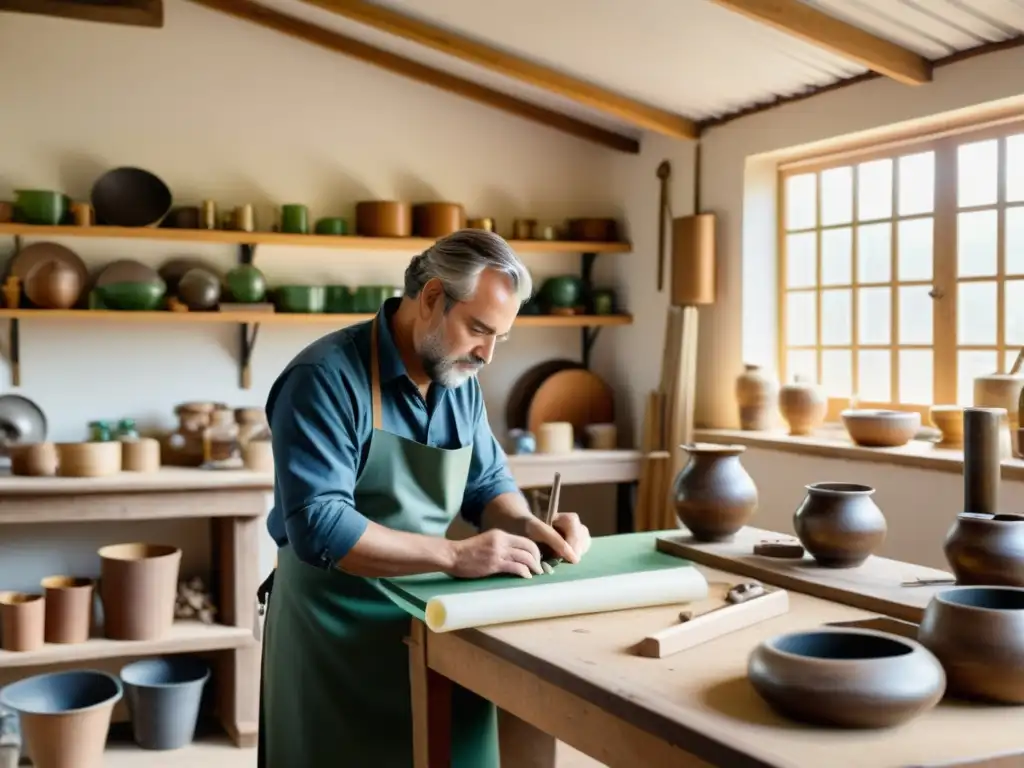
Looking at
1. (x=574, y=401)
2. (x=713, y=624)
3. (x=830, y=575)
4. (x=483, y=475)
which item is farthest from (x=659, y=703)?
(x=574, y=401)

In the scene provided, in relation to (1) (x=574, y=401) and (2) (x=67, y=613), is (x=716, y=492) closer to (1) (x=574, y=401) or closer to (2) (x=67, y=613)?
(2) (x=67, y=613)

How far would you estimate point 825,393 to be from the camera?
4.45m

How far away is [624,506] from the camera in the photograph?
539 cm

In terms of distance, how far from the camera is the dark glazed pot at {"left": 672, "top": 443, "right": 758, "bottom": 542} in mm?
2527

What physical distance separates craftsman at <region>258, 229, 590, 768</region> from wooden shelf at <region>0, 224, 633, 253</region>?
2.40 meters

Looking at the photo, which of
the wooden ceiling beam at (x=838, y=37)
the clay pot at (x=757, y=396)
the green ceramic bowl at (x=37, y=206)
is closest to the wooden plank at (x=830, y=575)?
the wooden ceiling beam at (x=838, y=37)

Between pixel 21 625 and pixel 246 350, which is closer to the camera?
pixel 21 625

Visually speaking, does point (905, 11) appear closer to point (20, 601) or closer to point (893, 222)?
point (893, 222)

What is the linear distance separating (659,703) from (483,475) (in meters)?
1.18

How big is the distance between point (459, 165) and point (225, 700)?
2.59 metres

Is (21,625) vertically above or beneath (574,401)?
beneath

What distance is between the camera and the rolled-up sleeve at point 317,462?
6.86ft

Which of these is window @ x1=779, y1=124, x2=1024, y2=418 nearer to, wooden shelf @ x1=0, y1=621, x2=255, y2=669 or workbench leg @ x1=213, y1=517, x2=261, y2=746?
workbench leg @ x1=213, y1=517, x2=261, y2=746

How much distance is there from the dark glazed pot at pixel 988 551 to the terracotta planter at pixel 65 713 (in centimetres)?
305
